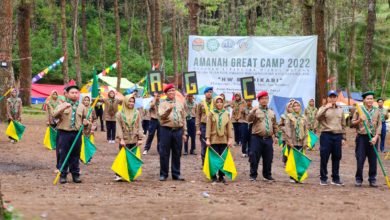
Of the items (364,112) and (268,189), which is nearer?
(268,189)

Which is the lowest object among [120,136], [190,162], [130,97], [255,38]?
[190,162]

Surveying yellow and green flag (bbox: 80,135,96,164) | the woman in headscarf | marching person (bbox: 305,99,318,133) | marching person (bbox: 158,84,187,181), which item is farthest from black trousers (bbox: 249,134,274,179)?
marching person (bbox: 305,99,318,133)

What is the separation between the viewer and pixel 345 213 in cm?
845

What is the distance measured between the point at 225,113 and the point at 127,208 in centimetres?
374

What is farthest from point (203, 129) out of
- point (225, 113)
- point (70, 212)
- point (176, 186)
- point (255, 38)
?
point (70, 212)

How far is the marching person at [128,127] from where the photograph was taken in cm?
1124

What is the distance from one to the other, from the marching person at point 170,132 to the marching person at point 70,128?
1419mm

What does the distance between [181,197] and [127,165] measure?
2.05 m

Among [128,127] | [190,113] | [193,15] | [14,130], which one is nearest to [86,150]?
[128,127]

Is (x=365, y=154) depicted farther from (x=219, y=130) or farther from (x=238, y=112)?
(x=238, y=112)

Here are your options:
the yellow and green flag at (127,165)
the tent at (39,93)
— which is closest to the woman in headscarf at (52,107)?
the yellow and green flag at (127,165)

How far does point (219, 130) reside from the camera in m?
11.4

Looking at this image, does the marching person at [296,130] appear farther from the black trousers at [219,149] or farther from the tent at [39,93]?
the tent at [39,93]

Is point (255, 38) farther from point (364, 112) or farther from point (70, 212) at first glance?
point (70, 212)
